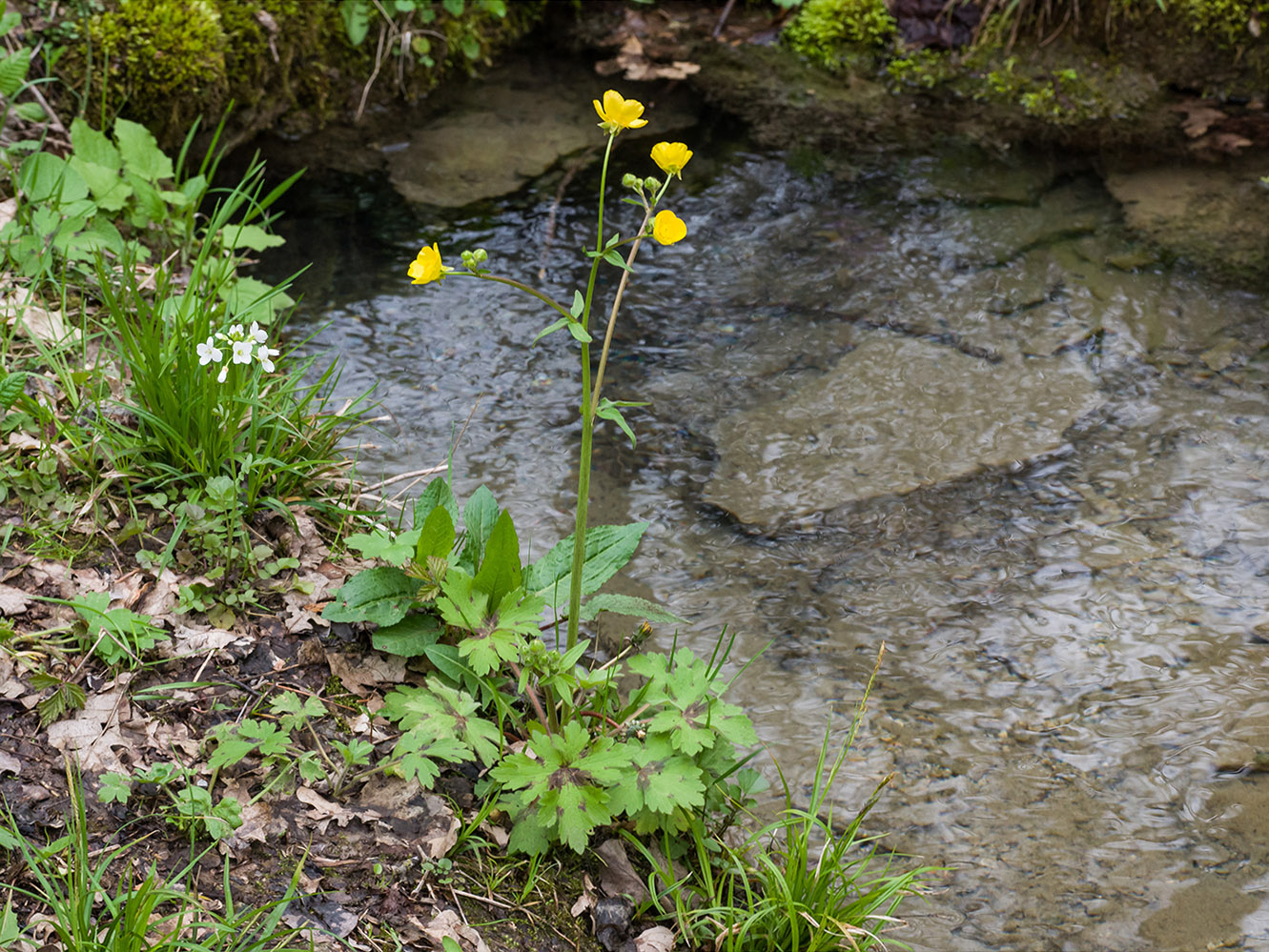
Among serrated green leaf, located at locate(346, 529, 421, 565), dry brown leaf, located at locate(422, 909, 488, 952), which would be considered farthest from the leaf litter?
serrated green leaf, located at locate(346, 529, 421, 565)

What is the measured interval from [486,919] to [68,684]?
3.15 feet

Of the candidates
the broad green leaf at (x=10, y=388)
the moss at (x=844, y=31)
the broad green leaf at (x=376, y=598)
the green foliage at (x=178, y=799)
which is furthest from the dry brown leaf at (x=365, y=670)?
the moss at (x=844, y=31)

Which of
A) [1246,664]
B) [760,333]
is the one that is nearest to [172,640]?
[760,333]

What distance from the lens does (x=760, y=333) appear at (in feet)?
12.2

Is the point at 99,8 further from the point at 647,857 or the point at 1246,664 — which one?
the point at 1246,664

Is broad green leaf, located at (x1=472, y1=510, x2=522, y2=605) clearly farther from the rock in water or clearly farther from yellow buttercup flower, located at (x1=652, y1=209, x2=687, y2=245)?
the rock in water

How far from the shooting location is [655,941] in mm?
1812

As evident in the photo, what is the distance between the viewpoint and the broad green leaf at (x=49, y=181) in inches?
110

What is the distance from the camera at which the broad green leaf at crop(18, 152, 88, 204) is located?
9.21ft

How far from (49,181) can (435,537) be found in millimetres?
1954

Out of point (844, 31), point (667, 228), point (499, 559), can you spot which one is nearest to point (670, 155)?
point (667, 228)

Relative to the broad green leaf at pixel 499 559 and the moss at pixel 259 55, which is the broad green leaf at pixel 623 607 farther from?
the moss at pixel 259 55

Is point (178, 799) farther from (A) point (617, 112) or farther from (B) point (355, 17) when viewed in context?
(B) point (355, 17)

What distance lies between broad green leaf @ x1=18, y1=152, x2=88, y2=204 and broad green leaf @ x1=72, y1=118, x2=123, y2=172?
0.15 meters
